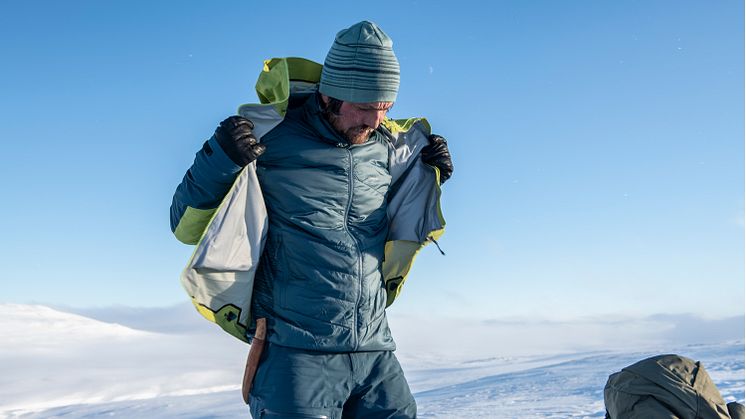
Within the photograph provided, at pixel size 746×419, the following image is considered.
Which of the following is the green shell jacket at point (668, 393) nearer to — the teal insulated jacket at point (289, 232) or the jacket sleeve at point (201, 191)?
the teal insulated jacket at point (289, 232)

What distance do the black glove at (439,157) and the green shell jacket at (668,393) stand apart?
3.26ft

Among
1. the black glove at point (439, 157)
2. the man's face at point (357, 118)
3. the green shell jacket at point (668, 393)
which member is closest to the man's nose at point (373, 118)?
the man's face at point (357, 118)

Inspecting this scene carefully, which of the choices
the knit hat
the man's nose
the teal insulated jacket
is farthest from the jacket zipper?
Answer: the knit hat

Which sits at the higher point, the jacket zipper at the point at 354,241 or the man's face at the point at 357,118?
the man's face at the point at 357,118

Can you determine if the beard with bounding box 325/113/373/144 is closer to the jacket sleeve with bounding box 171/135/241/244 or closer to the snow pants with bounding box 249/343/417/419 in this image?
the jacket sleeve with bounding box 171/135/241/244

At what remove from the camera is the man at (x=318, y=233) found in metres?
2.71

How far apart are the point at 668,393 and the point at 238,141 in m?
1.68

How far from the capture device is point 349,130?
286 centimetres

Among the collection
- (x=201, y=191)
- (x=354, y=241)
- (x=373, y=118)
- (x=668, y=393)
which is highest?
(x=373, y=118)

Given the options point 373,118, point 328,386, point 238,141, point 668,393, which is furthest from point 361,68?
point 668,393

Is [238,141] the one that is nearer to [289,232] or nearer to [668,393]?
[289,232]

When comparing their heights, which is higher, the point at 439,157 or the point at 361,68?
the point at 361,68

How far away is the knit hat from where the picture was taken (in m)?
2.72

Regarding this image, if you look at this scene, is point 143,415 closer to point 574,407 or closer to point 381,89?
point 574,407
